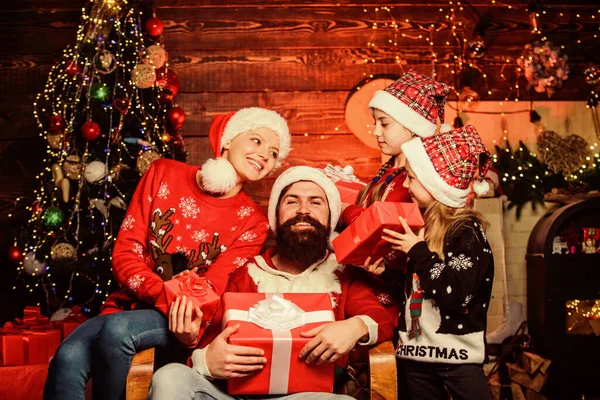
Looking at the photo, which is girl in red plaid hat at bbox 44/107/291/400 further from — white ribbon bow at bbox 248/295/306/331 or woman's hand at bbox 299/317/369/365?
woman's hand at bbox 299/317/369/365

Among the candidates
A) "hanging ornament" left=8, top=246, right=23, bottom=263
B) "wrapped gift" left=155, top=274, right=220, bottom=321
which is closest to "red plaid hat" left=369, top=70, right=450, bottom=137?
"wrapped gift" left=155, top=274, right=220, bottom=321

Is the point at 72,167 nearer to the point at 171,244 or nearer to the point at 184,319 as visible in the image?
the point at 171,244

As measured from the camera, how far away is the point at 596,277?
4.41 m

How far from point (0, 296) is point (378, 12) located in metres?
3.40

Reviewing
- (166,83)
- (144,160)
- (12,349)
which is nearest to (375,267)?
(144,160)

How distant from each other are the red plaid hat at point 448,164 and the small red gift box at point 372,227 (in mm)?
231

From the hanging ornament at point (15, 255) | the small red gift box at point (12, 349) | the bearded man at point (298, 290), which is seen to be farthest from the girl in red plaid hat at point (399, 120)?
the hanging ornament at point (15, 255)

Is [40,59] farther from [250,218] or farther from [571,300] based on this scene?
[571,300]

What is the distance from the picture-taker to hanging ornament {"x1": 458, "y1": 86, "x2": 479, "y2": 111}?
15.8ft

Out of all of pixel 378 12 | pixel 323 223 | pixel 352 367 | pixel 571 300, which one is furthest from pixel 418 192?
pixel 378 12

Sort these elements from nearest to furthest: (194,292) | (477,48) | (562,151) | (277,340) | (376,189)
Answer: (277,340), (194,292), (376,189), (477,48), (562,151)

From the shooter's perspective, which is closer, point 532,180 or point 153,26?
point 153,26

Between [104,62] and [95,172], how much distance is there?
68 cm

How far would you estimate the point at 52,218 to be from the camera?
13.4 feet
